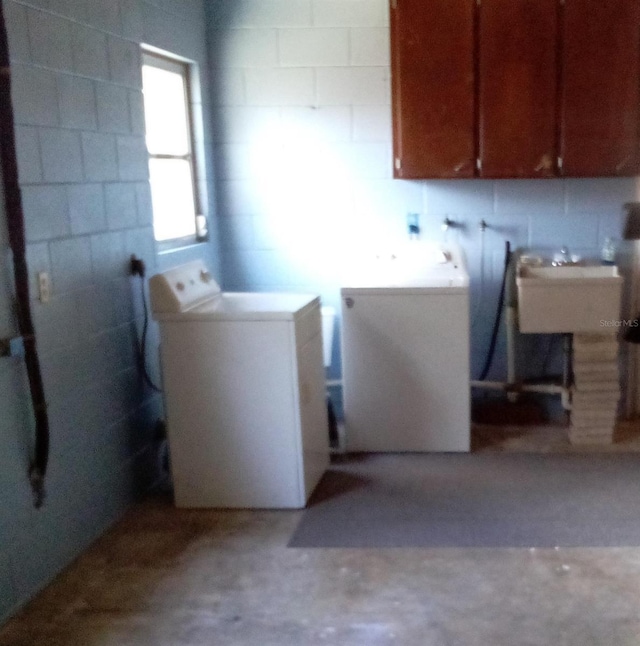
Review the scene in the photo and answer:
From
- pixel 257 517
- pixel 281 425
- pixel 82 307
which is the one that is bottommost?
pixel 257 517

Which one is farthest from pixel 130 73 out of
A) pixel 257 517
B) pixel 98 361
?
pixel 257 517

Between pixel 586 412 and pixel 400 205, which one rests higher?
pixel 400 205

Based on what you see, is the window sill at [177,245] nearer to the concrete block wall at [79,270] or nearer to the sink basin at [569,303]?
the concrete block wall at [79,270]

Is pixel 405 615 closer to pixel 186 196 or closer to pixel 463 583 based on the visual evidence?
pixel 463 583

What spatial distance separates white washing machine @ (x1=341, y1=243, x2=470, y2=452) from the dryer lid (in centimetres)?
72

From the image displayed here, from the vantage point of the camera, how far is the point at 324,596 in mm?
2684

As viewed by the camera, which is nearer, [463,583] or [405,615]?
[405,615]

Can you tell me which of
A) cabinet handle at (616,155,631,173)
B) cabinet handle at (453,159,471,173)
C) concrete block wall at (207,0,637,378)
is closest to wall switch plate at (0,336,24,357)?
concrete block wall at (207,0,637,378)

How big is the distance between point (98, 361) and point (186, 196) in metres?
1.49

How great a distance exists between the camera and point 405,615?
2541 mm

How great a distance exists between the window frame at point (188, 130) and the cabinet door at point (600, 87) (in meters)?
2.01

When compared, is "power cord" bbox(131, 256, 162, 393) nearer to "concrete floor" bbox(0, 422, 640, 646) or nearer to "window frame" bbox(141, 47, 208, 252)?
"window frame" bbox(141, 47, 208, 252)

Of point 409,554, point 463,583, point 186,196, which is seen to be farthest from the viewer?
point 186,196

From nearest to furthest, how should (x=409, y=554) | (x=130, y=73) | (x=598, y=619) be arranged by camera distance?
(x=598, y=619)
(x=409, y=554)
(x=130, y=73)
